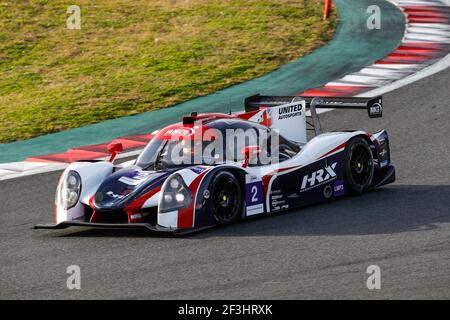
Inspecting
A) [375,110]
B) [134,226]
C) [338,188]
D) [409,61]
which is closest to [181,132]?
[134,226]

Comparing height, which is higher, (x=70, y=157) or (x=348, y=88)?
(x=348, y=88)

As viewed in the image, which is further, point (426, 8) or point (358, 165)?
point (426, 8)

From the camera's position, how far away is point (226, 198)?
1111 cm

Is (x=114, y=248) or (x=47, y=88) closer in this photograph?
(x=114, y=248)

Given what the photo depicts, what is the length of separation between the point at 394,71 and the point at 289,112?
7.06 m

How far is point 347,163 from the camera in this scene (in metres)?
12.5

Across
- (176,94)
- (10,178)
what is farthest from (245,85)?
(10,178)

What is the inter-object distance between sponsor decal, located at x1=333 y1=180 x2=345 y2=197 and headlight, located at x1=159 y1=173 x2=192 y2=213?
7.54 feet

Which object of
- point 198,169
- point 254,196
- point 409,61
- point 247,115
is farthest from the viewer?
point 409,61

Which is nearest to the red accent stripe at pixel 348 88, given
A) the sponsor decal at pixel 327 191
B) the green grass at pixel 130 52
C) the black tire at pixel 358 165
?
the green grass at pixel 130 52

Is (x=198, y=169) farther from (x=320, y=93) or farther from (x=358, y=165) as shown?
(x=320, y=93)

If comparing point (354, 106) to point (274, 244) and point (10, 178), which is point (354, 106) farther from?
point (10, 178)

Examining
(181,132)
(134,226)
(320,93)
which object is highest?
(320,93)
